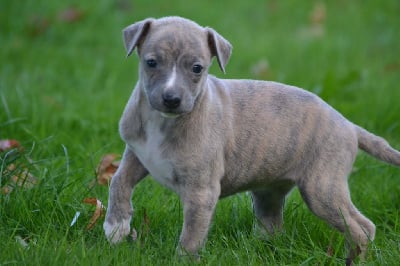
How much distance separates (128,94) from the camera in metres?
8.52

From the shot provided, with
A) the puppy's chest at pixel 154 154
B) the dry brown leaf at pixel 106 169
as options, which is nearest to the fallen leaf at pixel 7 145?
the dry brown leaf at pixel 106 169

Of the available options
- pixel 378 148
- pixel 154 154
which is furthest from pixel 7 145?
pixel 378 148

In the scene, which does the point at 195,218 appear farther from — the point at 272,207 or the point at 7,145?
the point at 7,145

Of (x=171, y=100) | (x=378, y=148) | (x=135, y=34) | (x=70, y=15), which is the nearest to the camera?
(x=171, y=100)

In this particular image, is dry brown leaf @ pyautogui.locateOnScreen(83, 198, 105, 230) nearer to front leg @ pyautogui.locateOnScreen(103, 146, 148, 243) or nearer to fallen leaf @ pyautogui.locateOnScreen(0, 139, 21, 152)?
front leg @ pyautogui.locateOnScreen(103, 146, 148, 243)

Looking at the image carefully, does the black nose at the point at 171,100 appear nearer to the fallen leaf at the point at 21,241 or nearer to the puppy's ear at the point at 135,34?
the puppy's ear at the point at 135,34

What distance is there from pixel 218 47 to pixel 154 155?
0.74 meters

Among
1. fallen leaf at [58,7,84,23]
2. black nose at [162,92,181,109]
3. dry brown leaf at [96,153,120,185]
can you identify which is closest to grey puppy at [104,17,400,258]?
black nose at [162,92,181,109]

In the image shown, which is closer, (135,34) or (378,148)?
(135,34)

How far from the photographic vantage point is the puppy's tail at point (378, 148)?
16.9ft

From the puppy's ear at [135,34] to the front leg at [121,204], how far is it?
66cm

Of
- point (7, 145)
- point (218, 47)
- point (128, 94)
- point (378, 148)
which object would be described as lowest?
point (128, 94)

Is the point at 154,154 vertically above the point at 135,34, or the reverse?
the point at 135,34

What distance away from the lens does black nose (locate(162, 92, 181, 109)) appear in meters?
4.32
